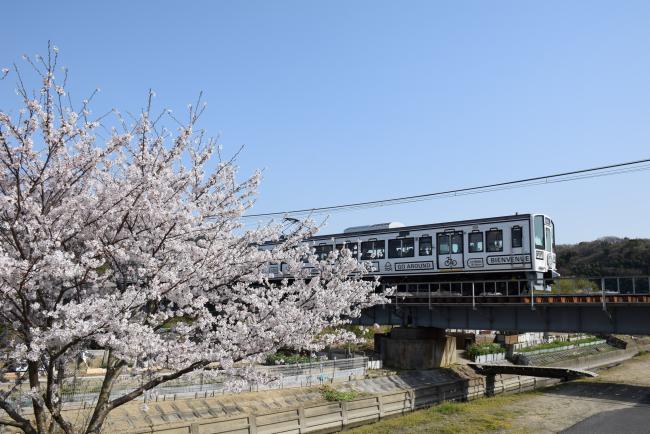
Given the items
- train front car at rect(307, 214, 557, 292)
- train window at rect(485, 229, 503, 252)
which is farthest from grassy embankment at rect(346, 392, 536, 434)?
train window at rect(485, 229, 503, 252)

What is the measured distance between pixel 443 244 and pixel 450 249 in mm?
517

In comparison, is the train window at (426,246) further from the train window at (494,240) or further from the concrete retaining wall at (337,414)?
the concrete retaining wall at (337,414)

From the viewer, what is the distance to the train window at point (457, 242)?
28.2 m

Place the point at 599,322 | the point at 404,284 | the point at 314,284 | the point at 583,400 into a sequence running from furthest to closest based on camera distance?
the point at 404,284 < the point at 583,400 < the point at 599,322 < the point at 314,284

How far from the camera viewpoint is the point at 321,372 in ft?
87.0

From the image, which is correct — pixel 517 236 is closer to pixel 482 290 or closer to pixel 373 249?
pixel 482 290

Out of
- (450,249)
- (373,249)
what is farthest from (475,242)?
(373,249)

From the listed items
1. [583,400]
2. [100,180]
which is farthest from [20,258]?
[583,400]

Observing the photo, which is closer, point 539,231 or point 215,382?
point 215,382

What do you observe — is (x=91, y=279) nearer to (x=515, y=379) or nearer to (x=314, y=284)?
(x=314, y=284)

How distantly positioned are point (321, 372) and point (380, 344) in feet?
24.9

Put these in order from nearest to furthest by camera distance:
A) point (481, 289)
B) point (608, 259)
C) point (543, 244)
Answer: point (543, 244) < point (481, 289) < point (608, 259)

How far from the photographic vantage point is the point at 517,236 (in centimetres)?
2636

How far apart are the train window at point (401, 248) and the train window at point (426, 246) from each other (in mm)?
517
